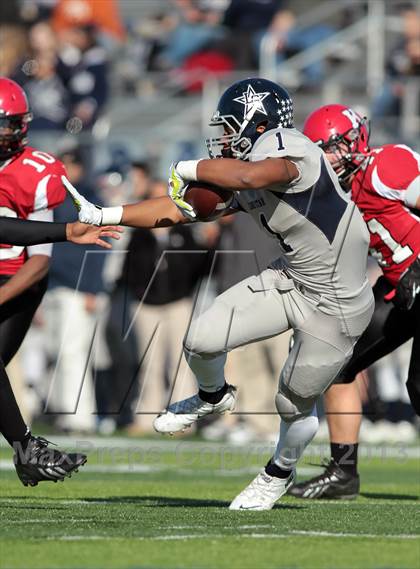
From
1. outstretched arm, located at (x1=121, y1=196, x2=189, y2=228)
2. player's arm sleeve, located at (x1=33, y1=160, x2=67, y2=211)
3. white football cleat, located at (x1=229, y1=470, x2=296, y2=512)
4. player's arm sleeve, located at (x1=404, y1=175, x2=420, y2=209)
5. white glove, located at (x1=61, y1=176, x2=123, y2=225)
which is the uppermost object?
white glove, located at (x1=61, y1=176, x2=123, y2=225)

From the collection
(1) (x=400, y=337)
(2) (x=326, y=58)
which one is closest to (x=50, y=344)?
(2) (x=326, y=58)

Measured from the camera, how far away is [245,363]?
34.9 ft

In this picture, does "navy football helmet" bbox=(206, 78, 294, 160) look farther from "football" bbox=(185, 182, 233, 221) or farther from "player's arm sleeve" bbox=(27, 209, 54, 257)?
"player's arm sleeve" bbox=(27, 209, 54, 257)

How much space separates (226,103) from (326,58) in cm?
871

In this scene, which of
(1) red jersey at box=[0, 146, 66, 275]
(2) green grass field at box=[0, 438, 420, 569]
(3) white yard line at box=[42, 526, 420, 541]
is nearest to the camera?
(2) green grass field at box=[0, 438, 420, 569]

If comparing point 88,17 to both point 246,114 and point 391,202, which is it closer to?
point 391,202

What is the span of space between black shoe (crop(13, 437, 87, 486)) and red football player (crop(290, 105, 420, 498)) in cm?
177

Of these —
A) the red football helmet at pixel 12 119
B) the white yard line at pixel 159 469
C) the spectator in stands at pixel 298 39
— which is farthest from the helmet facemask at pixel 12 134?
the spectator in stands at pixel 298 39

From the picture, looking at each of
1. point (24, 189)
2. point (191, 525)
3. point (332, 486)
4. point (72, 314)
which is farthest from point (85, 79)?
point (191, 525)

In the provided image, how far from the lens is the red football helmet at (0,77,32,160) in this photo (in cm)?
637

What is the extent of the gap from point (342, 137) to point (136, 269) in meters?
4.62

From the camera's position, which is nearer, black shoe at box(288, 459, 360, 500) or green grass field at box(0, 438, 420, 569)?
green grass field at box(0, 438, 420, 569)

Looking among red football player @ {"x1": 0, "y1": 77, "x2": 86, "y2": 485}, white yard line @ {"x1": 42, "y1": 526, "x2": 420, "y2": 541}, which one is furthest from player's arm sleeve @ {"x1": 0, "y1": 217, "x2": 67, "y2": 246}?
white yard line @ {"x1": 42, "y1": 526, "x2": 420, "y2": 541}

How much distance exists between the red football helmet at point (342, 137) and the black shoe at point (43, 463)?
2.00 metres
